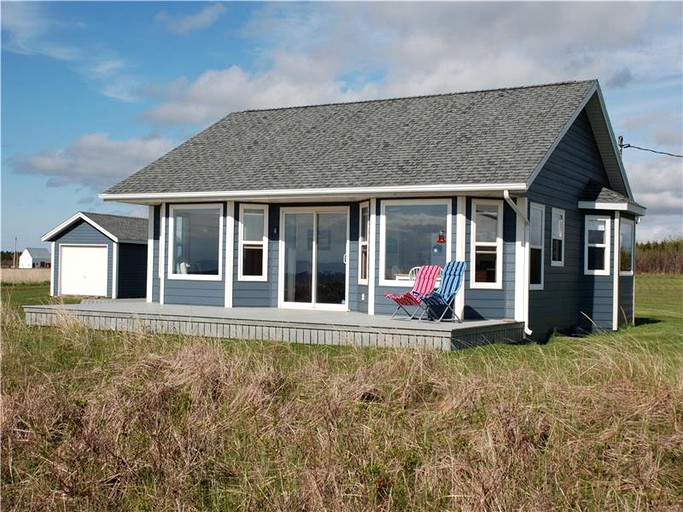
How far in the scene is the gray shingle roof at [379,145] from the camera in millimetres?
12836

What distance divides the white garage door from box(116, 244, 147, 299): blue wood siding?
1.82 feet

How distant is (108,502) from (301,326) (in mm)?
6164

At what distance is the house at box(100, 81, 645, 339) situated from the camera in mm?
12617

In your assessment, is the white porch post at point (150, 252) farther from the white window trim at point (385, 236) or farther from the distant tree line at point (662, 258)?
the distant tree line at point (662, 258)

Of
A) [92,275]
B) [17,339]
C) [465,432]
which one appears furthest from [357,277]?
[92,275]

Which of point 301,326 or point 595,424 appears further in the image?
point 301,326

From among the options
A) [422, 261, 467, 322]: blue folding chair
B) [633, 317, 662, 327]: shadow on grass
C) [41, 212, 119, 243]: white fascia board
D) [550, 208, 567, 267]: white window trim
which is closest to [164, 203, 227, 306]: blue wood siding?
[422, 261, 467, 322]: blue folding chair

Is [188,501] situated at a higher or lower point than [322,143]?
lower

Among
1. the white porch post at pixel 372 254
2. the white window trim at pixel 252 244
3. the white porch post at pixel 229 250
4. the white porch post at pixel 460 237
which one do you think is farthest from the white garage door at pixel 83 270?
the white porch post at pixel 460 237

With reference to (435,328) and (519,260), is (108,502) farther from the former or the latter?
(519,260)

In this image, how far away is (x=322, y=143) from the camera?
15.4m

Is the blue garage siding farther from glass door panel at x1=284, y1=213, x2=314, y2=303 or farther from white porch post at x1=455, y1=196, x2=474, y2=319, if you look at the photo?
white porch post at x1=455, y1=196, x2=474, y2=319

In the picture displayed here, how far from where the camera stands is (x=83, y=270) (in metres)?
26.2

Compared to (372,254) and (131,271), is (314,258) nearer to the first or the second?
(372,254)
